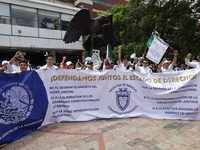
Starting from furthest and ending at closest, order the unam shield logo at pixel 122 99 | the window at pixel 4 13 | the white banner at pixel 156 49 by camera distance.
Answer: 1. the window at pixel 4 13
2. the white banner at pixel 156 49
3. the unam shield logo at pixel 122 99

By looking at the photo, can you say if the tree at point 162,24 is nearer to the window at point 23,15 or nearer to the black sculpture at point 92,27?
the black sculpture at point 92,27

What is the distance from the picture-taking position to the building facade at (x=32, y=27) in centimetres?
1655

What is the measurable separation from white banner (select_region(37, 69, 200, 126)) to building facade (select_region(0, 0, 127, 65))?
13.7 m

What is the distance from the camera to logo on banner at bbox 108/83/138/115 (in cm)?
416

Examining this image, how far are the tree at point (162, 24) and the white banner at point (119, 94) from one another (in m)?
9.26

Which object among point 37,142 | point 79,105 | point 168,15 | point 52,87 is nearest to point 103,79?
point 79,105

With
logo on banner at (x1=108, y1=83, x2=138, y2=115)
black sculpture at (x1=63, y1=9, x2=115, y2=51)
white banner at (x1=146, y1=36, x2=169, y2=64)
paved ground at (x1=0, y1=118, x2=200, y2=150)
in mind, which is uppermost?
black sculpture at (x1=63, y1=9, x2=115, y2=51)

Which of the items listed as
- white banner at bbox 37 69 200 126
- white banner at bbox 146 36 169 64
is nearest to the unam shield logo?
white banner at bbox 37 69 200 126

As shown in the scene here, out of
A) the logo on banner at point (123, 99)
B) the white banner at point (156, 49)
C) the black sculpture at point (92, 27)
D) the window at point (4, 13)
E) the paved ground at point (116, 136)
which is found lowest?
the paved ground at point (116, 136)

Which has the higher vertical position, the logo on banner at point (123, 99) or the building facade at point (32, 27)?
the building facade at point (32, 27)

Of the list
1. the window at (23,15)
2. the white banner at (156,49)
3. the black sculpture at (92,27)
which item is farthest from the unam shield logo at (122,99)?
the window at (23,15)

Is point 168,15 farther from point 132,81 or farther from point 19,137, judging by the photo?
point 19,137

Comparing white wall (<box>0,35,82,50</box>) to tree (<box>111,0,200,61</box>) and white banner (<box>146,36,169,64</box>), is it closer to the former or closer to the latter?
tree (<box>111,0,200,61</box>)

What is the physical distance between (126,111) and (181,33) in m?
11.7
